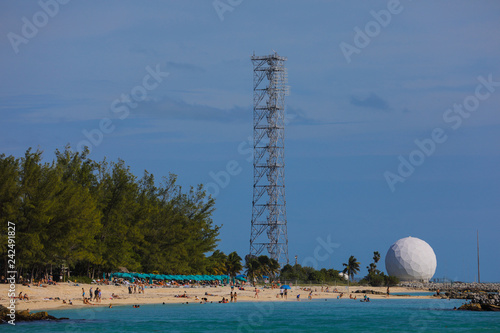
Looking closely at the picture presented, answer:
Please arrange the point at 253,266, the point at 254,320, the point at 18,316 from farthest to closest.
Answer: the point at 253,266, the point at 254,320, the point at 18,316

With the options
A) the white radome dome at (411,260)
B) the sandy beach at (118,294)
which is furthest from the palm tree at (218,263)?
the white radome dome at (411,260)

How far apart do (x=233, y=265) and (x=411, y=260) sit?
38196mm

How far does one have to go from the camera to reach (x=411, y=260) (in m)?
126

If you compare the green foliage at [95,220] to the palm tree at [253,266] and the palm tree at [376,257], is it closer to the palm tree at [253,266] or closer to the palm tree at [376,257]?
the palm tree at [253,266]

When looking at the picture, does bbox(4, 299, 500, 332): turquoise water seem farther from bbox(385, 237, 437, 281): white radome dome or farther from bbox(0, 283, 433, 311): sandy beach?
bbox(385, 237, 437, 281): white radome dome

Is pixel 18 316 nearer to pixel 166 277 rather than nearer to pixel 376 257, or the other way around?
pixel 166 277

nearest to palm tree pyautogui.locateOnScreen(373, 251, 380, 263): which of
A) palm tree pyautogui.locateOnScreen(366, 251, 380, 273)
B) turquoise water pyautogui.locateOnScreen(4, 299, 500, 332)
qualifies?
palm tree pyautogui.locateOnScreen(366, 251, 380, 273)

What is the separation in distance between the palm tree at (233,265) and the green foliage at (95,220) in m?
19.2

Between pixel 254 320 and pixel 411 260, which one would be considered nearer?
pixel 254 320

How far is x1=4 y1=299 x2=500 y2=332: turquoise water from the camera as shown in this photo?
40.6m

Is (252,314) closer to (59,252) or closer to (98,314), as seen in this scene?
(98,314)

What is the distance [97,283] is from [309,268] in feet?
228

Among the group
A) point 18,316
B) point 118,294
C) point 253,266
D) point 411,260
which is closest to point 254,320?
point 18,316

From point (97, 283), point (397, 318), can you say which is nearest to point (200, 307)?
point (97, 283)
